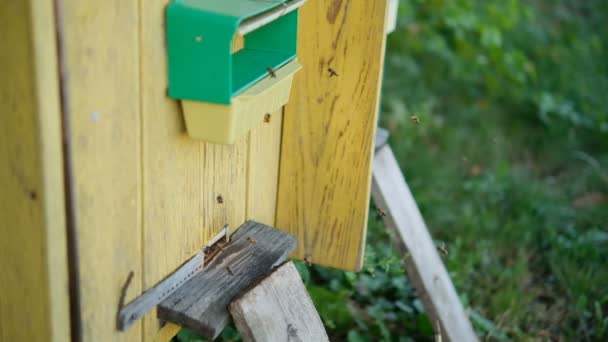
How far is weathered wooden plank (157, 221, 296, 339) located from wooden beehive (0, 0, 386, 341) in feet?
0.20

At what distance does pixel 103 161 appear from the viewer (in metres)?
1.24

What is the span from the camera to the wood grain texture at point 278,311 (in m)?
1.56

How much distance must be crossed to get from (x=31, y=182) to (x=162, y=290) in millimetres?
467

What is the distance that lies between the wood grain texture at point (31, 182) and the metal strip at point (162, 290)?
5.6 inches

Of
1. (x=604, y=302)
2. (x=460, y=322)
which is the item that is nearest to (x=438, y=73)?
(x=604, y=302)

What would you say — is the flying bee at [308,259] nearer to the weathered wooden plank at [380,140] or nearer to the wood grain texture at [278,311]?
the wood grain texture at [278,311]

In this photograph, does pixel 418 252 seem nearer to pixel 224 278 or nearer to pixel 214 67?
pixel 224 278

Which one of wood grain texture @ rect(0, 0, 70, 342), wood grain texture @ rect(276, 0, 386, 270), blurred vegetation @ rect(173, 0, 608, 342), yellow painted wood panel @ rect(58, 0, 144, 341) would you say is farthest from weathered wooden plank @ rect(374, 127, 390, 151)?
wood grain texture @ rect(0, 0, 70, 342)

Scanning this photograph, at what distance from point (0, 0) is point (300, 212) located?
3.99 feet

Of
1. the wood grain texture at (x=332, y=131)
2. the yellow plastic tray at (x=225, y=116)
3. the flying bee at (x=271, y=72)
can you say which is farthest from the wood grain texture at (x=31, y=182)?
the wood grain texture at (x=332, y=131)

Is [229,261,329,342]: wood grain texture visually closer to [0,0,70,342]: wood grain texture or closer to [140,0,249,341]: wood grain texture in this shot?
[140,0,249,341]: wood grain texture

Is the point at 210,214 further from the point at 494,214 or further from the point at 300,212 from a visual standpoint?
the point at 494,214

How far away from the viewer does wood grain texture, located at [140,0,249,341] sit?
1339mm

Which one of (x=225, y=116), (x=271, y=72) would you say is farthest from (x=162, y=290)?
(x=271, y=72)
